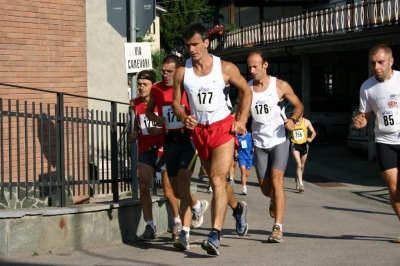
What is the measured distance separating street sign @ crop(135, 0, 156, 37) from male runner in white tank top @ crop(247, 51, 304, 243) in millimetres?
1657

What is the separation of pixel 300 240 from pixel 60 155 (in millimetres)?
2912

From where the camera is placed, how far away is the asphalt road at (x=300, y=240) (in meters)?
7.48

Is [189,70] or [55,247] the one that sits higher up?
[189,70]

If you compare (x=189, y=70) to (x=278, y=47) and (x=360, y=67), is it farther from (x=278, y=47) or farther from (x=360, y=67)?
(x=360, y=67)

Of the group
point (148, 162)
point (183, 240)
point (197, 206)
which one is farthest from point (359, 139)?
point (183, 240)

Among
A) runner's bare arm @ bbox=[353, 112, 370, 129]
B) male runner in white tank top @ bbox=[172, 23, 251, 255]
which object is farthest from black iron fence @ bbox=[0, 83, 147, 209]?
runner's bare arm @ bbox=[353, 112, 370, 129]

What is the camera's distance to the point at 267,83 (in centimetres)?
921

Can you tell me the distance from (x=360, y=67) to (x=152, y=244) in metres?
25.4

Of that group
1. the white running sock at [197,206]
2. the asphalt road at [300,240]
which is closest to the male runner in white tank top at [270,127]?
the asphalt road at [300,240]

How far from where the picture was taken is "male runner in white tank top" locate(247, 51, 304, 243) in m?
9.03

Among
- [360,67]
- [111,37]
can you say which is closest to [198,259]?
[111,37]

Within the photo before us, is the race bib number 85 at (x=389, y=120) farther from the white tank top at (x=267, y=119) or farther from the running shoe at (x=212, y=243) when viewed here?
the running shoe at (x=212, y=243)

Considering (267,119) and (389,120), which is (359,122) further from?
(267,119)

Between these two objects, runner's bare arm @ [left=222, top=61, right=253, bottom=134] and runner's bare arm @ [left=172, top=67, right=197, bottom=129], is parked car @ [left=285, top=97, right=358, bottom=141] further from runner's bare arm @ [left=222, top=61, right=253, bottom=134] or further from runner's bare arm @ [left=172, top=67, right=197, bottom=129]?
runner's bare arm @ [left=172, top=67, right=197, bottom=129]
